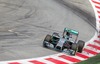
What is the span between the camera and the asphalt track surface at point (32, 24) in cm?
1920

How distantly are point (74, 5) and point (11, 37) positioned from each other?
12741 mm

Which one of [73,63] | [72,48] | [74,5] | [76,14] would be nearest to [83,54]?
[72,48]

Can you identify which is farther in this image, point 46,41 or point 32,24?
point 32,24

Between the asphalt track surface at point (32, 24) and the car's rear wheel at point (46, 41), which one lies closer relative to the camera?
the asphalt track surface at point (32, 24)

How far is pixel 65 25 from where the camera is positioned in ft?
85.4

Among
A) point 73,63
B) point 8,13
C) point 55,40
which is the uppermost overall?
point 8,13

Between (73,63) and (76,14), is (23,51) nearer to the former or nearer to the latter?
(73,63)

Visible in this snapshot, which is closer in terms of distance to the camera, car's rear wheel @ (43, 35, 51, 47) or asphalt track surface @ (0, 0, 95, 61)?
asphalt track surface @ (0, 0, 95, 61)

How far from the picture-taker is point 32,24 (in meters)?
24.2

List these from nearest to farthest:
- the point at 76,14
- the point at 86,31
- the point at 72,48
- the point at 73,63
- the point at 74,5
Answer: the point at 73,63 → the point at 72,48 → the point at 86,31 → the point at 76,14 → the point at 74,5

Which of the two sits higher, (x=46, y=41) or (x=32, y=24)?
(x=32, y=24)

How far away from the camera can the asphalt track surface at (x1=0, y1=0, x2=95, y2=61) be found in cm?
1920

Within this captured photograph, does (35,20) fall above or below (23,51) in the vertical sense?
above

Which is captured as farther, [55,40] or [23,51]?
[55,40]
